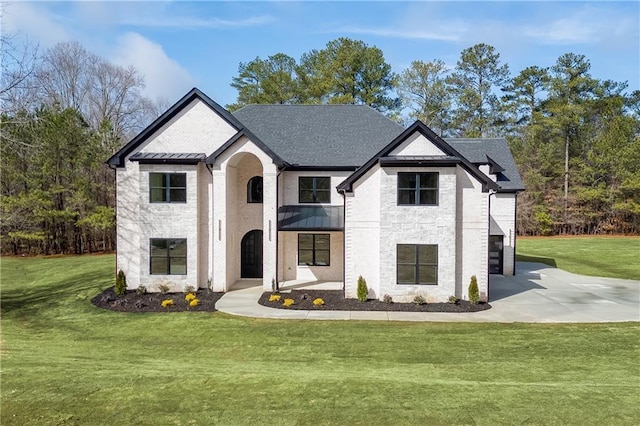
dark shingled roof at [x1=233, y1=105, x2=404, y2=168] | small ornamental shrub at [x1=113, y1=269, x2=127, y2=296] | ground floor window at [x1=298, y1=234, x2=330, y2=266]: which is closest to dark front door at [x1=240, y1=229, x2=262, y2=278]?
ground floor window at [x1=298, y1=234, x2=330, y2=266]

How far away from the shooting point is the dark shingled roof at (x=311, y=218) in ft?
59.0

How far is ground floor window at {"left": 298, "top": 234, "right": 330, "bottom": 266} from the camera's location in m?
19.8

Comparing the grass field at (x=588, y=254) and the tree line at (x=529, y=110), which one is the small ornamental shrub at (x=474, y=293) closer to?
the grass field at (x=588, y=254)

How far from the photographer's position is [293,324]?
13.5m

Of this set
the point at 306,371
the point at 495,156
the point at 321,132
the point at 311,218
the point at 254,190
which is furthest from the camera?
the point at 495,156

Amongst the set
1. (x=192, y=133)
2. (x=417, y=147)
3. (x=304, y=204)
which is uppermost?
(x=192, y=133)

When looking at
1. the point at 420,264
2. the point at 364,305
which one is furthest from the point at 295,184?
the point at 420,264

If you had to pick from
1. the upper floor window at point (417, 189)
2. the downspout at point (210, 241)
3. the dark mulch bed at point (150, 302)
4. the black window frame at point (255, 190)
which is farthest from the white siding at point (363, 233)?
A: the downspout at point (210, 241)

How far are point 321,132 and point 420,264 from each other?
8.89m

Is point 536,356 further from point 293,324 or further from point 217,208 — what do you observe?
point 217,208

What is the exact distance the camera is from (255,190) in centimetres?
2003

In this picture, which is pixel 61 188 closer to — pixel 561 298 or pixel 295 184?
pixel 295 184

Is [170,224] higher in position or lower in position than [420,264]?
higher

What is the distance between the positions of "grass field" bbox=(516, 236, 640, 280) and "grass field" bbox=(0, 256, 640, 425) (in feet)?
48.1
